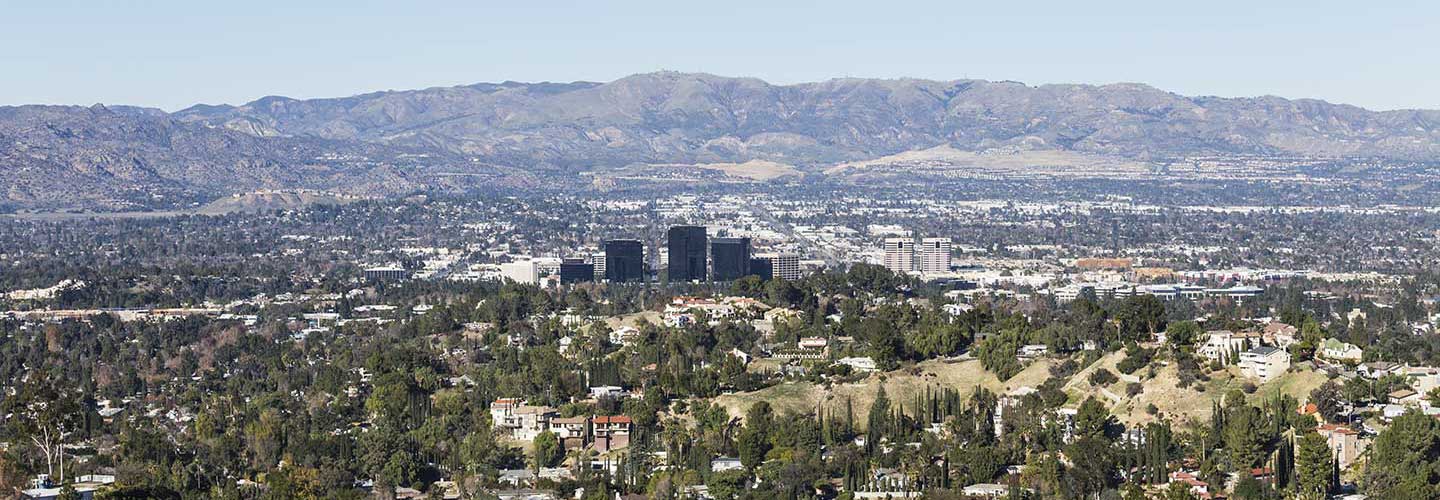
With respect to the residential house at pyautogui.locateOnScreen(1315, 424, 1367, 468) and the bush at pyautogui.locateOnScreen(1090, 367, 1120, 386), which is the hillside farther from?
the residential house at pyautogui.locateOnScreen(1315, 424, 1367, 468)

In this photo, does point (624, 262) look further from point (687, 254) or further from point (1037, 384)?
point (1037, 384)

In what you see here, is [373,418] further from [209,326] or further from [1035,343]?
[209,326]

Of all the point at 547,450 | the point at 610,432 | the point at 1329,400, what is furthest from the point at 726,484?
the point at 1329,400

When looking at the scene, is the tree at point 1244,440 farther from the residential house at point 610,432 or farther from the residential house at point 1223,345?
the residential house at point 610,432

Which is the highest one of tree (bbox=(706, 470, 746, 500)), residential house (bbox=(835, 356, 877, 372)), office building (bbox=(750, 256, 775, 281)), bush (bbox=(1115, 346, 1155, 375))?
bush (bbox=(1115, 346, 1155, 375))

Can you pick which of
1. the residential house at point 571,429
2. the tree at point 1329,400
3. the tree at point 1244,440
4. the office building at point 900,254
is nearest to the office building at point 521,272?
the office building at point 900,254

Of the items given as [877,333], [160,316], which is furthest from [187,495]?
[160,316]

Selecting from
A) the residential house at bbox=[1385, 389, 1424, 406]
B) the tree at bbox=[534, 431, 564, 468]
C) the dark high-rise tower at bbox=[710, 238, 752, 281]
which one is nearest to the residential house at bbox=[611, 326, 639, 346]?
the tree at bbox=[534, 431, 564, 468]
